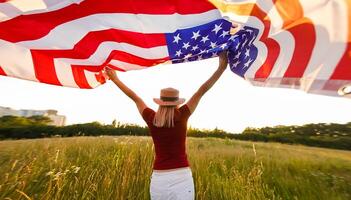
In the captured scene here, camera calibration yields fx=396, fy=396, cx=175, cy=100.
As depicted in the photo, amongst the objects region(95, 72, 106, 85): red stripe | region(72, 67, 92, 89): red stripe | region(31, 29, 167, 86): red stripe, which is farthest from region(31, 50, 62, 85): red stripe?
region(95, 72, 106, 85): red stripe

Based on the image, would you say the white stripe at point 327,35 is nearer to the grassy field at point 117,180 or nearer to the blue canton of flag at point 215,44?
the blue canton of flag at point 215,44

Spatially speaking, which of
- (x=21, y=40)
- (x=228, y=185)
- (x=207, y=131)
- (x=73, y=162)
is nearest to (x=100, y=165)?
(x=73, y=162)

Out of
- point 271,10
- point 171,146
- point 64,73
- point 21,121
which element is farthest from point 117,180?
point 21,121

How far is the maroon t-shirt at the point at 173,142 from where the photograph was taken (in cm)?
325

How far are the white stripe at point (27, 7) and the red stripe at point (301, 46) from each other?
172cm

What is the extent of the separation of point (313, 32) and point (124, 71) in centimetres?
185

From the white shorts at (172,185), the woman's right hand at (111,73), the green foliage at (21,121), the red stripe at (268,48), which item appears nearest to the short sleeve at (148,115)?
the white shorts at (172,185)

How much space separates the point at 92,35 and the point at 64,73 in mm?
473

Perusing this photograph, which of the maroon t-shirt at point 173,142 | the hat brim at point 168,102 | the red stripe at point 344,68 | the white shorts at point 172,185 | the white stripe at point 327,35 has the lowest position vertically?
the white shorts at point 172,185

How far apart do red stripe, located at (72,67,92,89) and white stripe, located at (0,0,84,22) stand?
667 millimetres

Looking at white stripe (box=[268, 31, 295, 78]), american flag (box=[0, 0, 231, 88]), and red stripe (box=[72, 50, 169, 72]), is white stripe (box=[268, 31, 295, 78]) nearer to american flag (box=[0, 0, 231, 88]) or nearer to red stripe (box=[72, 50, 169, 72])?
american flag (box=[0, 0, 231, 88])

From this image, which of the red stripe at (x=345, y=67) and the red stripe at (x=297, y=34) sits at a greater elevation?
the red stripe at (x=297, y=34)

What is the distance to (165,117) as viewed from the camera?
3.27 metres

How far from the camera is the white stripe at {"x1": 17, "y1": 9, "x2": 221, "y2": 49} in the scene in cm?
331
